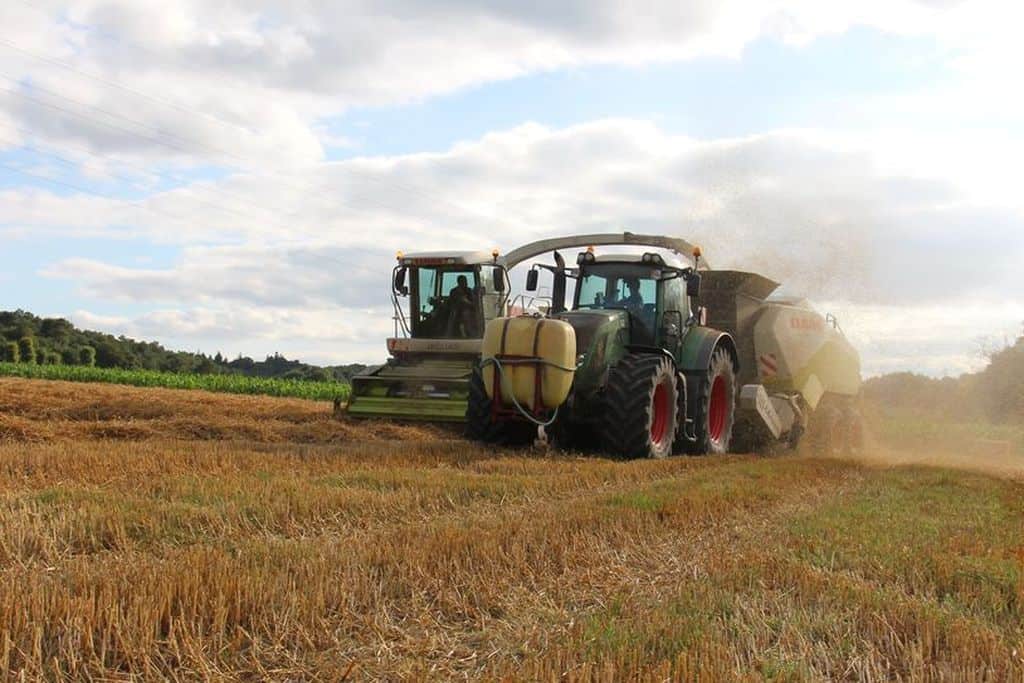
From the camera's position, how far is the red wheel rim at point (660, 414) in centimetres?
1088

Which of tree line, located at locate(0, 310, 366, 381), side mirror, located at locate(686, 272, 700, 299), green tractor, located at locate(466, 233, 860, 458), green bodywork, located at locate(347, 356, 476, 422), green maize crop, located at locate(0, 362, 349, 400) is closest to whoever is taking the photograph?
green tractor, located at locate(466, 233, 860, 458)

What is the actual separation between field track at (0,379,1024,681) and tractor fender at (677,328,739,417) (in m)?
3.25

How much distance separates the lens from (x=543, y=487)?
7.43 metres

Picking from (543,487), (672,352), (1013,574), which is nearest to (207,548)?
(543,487)

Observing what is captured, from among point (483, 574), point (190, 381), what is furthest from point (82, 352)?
point (483, 574)

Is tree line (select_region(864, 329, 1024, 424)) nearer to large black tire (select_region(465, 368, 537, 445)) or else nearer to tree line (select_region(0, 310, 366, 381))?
large black tire (select_region(465, 368, 537, 445))

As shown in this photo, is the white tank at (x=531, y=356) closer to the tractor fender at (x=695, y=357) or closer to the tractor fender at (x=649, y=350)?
the tractor fender at (x=649, y=350)

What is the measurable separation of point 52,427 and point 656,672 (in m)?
10.4

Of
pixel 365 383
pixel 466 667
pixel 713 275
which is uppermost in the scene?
pixel 713 275

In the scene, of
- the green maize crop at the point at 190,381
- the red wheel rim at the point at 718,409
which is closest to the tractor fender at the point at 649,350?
the red wheel rim at the point at 718,409

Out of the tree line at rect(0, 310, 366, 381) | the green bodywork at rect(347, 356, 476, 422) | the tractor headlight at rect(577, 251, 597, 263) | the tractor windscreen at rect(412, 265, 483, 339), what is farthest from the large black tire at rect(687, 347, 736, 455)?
the tree line at rect(0, 310, 366, 381)

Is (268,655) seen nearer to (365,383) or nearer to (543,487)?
(543,487)

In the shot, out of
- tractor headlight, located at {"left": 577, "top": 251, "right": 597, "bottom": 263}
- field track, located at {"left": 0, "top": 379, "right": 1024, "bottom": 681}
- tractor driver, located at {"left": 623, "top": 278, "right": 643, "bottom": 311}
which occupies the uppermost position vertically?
tractor headlight, located at {"left": 577, "top": 251, "right": 597, "bottom": 263}

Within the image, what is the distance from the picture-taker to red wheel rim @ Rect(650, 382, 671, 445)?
10.9m
